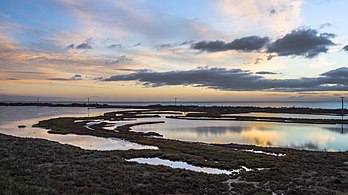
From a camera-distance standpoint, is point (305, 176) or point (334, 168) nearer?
point (305, 176)

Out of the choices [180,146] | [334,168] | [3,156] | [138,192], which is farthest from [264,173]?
[3,156]

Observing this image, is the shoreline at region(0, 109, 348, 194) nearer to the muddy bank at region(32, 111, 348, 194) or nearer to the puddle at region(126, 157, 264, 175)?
the muddy bank at region(32, 111, 348, 194)

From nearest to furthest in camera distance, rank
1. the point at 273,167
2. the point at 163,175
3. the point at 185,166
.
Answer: the point at 163,175, the point at 273,167, the point at 185,166

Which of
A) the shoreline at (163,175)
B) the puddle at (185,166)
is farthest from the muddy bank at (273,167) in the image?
the puddle at (185,166)

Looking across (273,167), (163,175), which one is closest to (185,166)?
(163,175)

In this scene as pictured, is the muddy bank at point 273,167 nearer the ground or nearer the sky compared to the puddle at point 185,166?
nearer the sky

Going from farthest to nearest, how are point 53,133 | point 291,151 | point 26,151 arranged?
1. point 53,133
2. point 291,151
3. point 26,151

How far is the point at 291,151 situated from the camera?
35.1 metres

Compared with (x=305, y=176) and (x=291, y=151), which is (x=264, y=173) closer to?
(x=305, y=176)

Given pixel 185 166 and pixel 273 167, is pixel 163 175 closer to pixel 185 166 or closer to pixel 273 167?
pixel 185 166

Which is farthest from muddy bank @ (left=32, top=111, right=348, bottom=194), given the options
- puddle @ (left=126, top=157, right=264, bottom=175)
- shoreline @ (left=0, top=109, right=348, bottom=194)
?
puddle @ (left=126, top=157, right=264, bottom=175)

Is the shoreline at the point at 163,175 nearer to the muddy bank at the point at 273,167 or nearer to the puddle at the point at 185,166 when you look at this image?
the muddy bank at the point at 273,167

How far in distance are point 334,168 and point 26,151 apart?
25775 mm

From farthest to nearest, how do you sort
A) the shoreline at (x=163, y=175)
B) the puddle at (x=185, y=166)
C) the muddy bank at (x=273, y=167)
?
the puddle at (x=185, y=166), the muddy bank at (x=273, y=167), the shoreline at (x=163, y=175)
